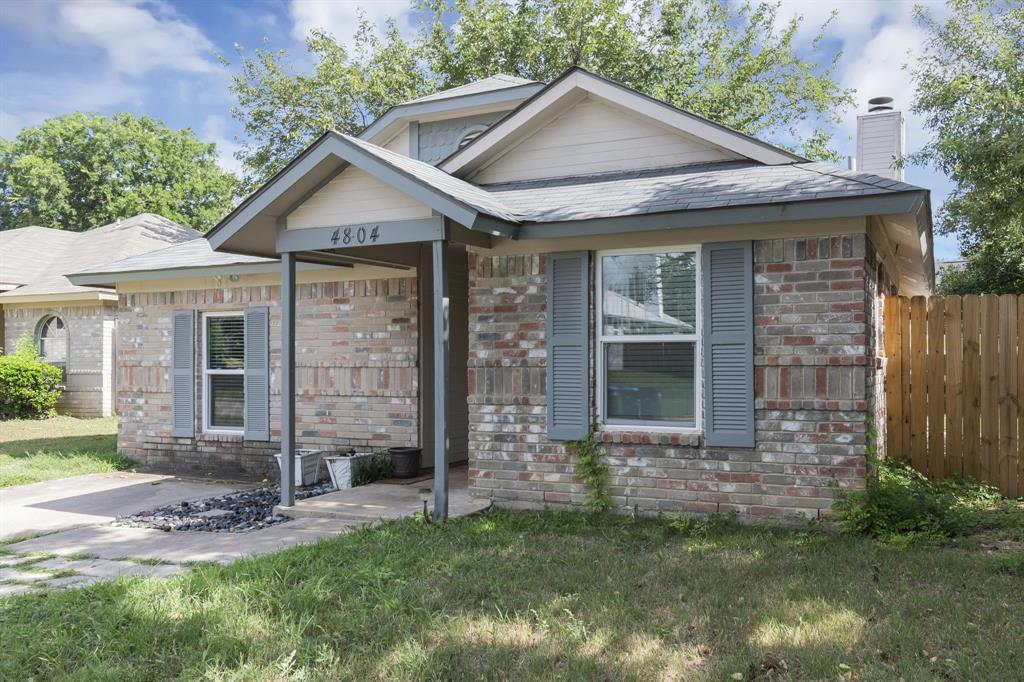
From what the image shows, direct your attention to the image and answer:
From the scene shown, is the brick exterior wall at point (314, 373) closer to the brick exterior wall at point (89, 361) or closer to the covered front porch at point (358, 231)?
the covered front porch at point (358, 231)

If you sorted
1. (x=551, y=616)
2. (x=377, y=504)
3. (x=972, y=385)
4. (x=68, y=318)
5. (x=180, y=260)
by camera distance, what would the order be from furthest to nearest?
(x=68, y=318) < (x=180, y=260) < (x=972, y=385) < (x=377, y=504) < (x=551, y=616)

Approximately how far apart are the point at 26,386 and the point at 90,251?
6.31 meters

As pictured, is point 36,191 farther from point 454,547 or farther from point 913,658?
point 913,658

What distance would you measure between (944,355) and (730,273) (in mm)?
3415

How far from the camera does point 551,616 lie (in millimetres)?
4426

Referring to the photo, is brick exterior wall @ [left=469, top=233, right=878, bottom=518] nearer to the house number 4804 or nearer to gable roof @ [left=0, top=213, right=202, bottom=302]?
the house number 4804

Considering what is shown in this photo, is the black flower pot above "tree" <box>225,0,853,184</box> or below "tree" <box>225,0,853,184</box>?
below

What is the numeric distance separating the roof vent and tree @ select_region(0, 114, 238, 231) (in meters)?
32.3

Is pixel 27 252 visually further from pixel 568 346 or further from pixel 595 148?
pixel 568 346

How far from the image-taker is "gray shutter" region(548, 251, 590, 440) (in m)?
7.13

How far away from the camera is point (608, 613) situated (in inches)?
174

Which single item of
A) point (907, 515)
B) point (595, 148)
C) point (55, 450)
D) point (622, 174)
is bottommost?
point (55, 450)

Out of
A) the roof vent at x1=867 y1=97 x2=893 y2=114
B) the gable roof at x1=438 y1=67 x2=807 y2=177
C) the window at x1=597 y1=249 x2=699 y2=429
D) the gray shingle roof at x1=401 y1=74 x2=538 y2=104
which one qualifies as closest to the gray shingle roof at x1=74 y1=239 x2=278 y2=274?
the gable roof at x1=438 y1=67 x2=807 y2=177

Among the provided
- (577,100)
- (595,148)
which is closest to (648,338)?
(595,148)
